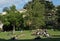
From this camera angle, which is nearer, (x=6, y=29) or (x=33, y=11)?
(x=33, y=11)

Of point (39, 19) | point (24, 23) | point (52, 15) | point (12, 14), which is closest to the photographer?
point (39, 19)

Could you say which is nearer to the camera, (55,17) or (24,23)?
(24,23)

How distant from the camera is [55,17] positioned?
73.3 m

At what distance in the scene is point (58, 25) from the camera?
71.8m

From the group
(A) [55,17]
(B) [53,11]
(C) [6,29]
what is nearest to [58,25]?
(A) [55,17]

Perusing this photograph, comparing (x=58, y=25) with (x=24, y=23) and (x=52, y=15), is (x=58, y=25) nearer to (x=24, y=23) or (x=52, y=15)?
(x=52, y=15)

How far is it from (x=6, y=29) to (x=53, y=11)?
1924cm

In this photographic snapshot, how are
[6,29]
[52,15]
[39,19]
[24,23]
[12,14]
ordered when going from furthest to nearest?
[52,15] < [6,29] < [24,23] < [12,14] < [39,19]

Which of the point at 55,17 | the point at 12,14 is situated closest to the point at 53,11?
the point at 55,17

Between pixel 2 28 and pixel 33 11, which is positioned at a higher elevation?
pixel 33 11

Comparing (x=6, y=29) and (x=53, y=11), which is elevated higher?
(x=53, y=11)

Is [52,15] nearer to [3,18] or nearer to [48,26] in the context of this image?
[48,26]

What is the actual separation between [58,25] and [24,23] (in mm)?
13112

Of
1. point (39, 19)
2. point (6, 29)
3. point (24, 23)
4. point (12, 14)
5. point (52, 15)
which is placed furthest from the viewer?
point (52, 15)
